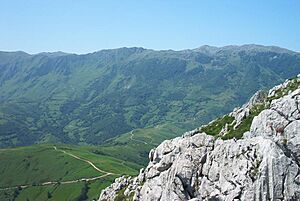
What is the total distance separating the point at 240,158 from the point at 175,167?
511 inches

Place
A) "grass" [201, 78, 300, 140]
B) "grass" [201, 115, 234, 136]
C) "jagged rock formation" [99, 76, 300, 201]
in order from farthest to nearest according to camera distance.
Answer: "grass" [201, 115, 234, 136] → "grass" [201, 78, 300, 140] → "jagged rock formation" [99, 76, 300, 201]

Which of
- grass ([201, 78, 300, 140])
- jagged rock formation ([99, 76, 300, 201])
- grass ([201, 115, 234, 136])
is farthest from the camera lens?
grass ([201, 115, 234, 136])

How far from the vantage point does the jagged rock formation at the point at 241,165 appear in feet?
167

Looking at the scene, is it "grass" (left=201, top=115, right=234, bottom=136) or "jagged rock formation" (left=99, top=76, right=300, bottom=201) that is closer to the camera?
"jagged rock formation" (left=99, top=76, right=300, bottom=201)

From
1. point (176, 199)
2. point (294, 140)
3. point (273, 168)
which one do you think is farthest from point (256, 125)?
point (176, 199)

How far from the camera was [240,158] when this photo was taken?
5659cm

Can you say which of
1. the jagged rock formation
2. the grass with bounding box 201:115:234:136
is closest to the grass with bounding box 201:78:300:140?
the grass with bounding box 201:115:234:136

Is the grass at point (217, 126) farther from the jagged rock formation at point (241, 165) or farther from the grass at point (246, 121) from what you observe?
the jagged rock formation at point (241, 165)

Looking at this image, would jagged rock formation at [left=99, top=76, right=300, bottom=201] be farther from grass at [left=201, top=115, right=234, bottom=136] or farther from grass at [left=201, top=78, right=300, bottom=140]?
grass at [left=201, top=115, right=234, bottom=136]

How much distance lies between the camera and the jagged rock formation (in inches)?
2009

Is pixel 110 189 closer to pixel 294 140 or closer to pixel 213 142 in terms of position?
pixel 213 142

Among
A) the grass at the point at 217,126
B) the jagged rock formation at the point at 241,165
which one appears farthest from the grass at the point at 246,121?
the jagged rock formation at the point at 241,165

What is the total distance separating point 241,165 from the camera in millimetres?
55469

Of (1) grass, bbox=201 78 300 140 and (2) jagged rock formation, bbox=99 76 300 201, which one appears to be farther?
(1) grass, bbox=201 78 300 140
